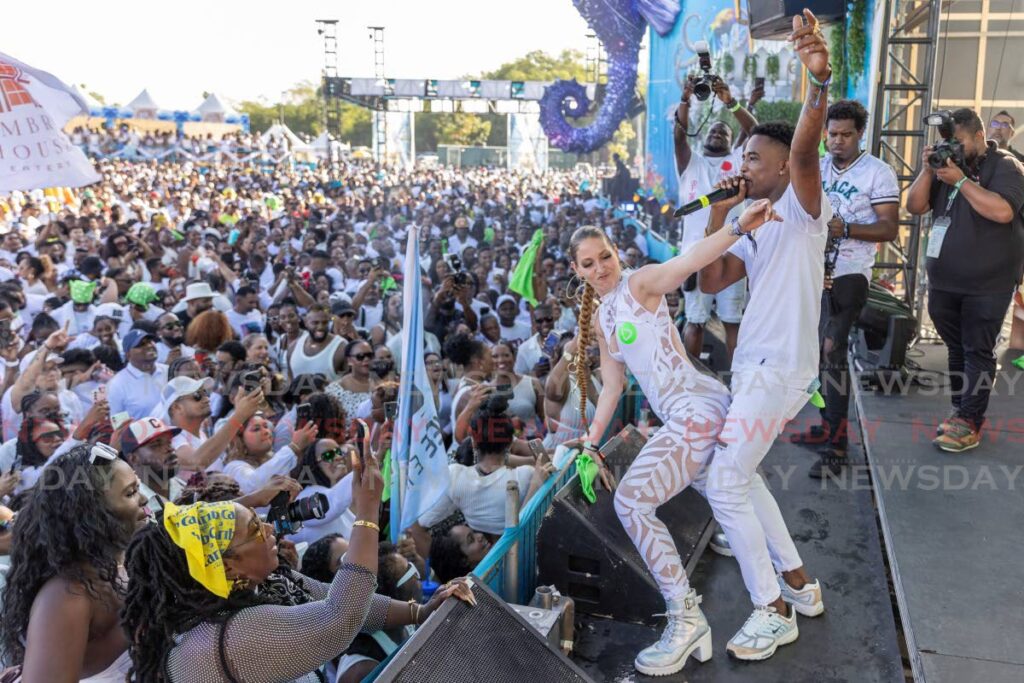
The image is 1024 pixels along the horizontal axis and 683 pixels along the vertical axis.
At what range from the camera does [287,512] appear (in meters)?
3.60

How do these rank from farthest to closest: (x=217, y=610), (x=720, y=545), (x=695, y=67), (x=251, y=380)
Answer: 1. (x=695, y=67)
2. (x=251, y=380)
3. (x=720, y=545)
4. (x=217, y=610)

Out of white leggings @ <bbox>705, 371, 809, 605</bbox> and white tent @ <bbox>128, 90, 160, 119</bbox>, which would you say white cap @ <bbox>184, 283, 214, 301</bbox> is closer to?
white leggings @ <bbox>705, 371, 809, 605</bbox>

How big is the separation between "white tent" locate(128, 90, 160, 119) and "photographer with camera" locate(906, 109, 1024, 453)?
44.7m

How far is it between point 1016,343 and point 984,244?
234 centimetres

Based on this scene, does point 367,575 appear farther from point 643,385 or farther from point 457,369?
point 457,369

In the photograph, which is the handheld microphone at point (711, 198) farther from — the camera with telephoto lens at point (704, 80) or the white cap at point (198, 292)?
the white cap at point (198, 292)

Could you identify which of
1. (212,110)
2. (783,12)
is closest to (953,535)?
(783,12)

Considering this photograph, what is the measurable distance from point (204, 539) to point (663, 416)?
1.75 meters

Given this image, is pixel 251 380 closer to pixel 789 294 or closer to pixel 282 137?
pixel 789 294

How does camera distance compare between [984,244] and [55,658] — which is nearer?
[55,658]

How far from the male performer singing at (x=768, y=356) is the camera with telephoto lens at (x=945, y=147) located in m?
1.28

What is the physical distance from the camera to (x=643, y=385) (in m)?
3.26

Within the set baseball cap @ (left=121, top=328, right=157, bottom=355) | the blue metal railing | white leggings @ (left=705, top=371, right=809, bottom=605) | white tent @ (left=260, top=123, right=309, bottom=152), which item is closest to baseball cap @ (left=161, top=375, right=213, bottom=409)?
baseball cap @ (left=121, top=328, right=157, bottom=355)

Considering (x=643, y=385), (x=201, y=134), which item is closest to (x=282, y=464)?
(x=643, y=385)
